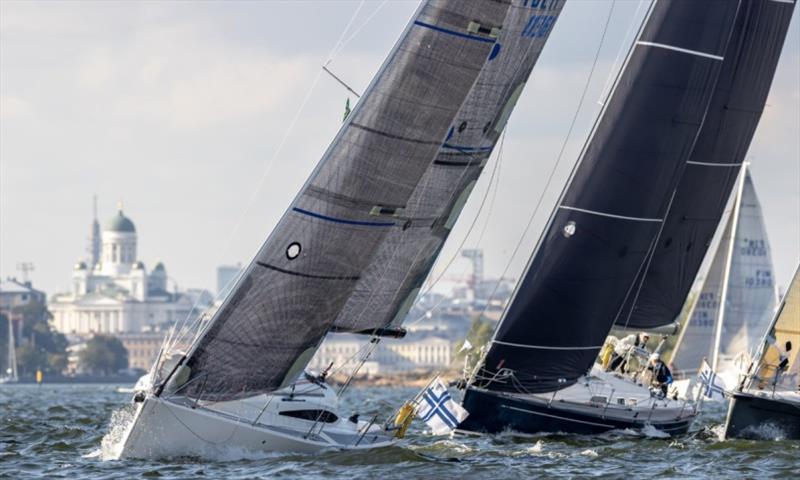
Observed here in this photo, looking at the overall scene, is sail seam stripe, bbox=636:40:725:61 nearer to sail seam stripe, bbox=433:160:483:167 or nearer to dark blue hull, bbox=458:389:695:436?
dark blue hull, bbox=458:389:695:436

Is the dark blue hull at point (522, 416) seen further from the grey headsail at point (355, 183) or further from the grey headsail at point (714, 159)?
the grey headsail at point (355, 183)

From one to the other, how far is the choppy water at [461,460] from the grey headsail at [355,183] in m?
1.00

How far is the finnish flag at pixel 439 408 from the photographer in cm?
2188

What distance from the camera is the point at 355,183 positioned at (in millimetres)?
19297

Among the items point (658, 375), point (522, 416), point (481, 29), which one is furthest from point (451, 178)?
point (658, 375)

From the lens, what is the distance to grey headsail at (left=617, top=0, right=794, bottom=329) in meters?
27.1

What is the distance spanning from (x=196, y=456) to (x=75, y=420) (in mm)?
13679

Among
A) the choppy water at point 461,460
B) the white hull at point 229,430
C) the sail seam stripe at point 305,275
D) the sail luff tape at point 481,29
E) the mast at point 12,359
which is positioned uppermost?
the sail luff tape at point 481,29

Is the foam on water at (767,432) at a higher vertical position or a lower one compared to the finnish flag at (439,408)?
lower

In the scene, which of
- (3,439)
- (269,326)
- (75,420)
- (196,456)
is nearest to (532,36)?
(269,326)

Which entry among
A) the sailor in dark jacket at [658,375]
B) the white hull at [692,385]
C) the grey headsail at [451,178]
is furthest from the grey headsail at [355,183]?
the white hull at [692,385]

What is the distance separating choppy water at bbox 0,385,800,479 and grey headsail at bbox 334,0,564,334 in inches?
65.3

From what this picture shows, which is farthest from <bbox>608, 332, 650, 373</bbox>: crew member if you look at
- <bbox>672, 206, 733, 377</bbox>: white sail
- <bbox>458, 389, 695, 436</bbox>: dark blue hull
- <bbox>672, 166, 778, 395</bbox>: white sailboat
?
<bbox>672, 206, 733, 377</bbox>: white sail

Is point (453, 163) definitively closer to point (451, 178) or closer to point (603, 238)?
point (451, 178)
